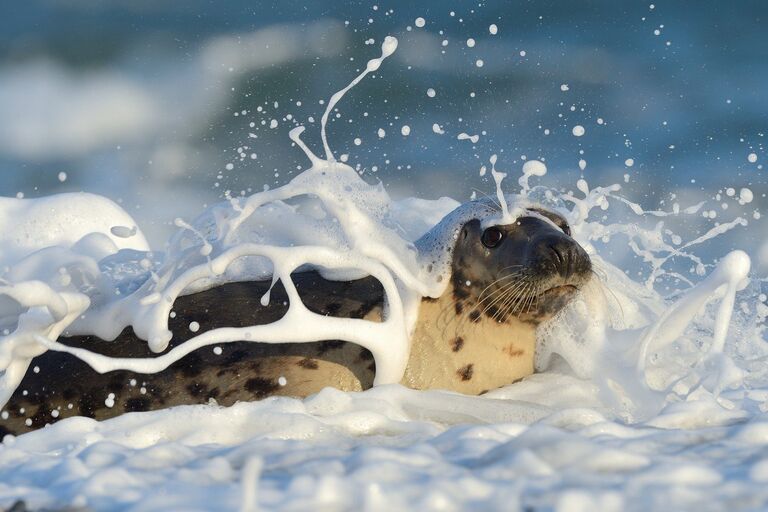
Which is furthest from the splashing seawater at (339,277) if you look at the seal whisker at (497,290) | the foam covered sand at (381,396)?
the seal whisker at (497,290)

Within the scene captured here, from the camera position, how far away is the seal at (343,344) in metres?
4.05

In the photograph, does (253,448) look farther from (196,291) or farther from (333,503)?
(196,291)

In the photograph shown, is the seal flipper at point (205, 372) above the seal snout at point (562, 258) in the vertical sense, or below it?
below

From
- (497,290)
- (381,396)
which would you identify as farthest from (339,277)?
(381,396)

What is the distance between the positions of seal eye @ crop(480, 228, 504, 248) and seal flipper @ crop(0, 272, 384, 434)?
463 mm

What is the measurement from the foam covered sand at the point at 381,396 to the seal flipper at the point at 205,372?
91 mm

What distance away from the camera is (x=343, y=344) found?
13.8 feet

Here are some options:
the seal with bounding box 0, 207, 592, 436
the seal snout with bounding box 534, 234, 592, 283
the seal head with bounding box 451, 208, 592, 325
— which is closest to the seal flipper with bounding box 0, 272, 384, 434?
the seal with bounding box 0, 207, 592, 436

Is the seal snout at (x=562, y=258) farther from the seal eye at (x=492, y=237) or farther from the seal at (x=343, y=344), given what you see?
the seal eye at (x=492, y=237)

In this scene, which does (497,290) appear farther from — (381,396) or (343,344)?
(381,396)

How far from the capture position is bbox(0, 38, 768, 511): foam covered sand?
2.31 metres

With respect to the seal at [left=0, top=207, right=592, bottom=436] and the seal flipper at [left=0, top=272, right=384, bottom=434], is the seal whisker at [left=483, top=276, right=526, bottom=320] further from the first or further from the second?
the seal flipper at [left=0, top=272, right=384, bottom=434]

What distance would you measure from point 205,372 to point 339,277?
26.3 inches

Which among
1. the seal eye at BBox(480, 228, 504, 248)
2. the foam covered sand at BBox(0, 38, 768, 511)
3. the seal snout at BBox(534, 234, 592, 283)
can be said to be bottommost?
the foam covered sand at BBox(0, 38, 768, 511)
